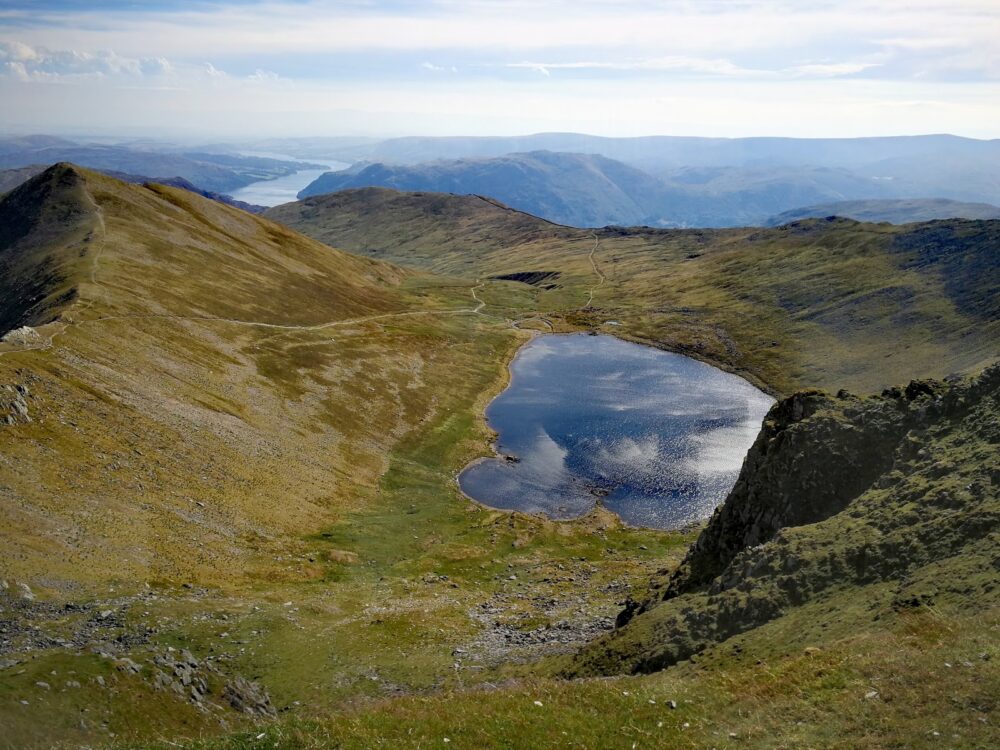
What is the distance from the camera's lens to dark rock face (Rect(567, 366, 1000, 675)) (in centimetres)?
3050

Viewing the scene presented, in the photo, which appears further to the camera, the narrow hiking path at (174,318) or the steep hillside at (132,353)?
the narrow hiking path at (174,318)

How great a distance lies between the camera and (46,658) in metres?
33.3

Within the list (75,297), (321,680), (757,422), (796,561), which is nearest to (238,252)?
(75,297)

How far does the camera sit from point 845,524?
35.8 metres

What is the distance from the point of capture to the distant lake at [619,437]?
101375 mm

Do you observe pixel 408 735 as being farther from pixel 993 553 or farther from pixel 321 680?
pixel 993 553

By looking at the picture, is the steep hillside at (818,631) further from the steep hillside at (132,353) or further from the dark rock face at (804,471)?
the steep hillside at (132,353)

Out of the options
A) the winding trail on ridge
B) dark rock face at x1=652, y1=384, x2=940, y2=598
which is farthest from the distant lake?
dark rock face at x1=652, y1=384, x2=940, y2=598

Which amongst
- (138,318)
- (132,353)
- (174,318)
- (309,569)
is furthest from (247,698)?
(174,318)

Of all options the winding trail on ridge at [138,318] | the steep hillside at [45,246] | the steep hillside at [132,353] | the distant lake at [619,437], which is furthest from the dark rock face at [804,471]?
the steep hillside at [45,246]

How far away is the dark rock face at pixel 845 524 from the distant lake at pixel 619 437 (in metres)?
50.5

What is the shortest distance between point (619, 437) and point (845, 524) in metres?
92.4

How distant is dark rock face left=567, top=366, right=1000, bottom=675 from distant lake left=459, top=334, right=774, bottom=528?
5045cm

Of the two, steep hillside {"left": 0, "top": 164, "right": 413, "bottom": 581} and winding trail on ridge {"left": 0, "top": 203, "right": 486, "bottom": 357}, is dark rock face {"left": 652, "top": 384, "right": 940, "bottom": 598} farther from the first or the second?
winding trail on ridge {"left": 0, "top": 203, "right": 486, "bottom": 357}
